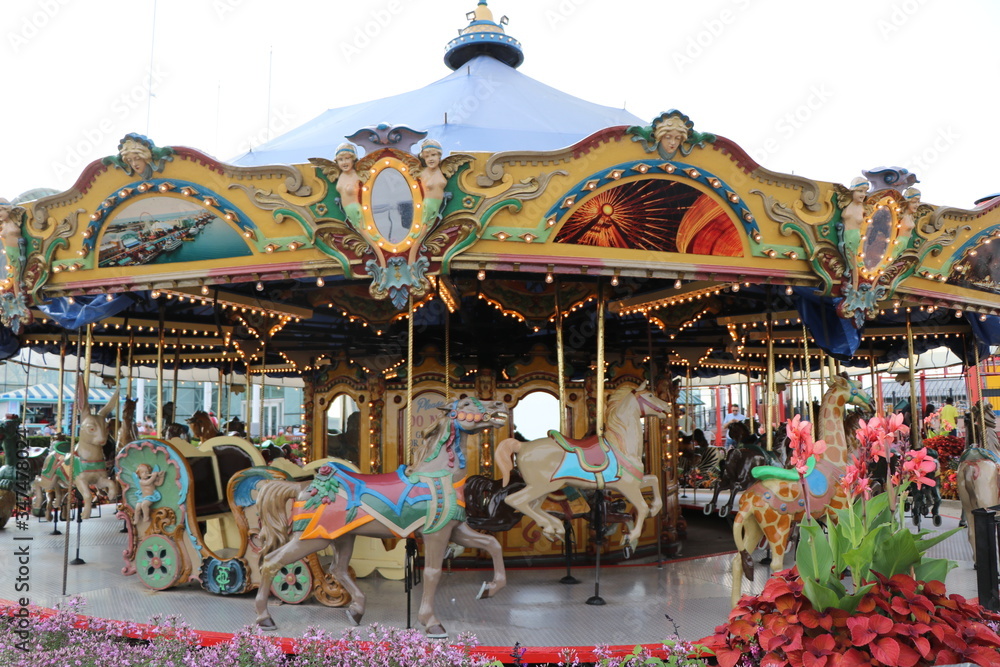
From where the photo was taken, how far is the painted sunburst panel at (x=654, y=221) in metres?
5.64

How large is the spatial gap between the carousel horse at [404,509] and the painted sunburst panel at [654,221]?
1469 millimetres

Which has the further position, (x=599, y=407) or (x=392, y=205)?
(x=599, y=407)

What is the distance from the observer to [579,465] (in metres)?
6.44

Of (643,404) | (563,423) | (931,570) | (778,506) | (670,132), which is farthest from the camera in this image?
(563,423)

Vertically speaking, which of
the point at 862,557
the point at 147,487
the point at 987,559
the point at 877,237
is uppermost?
the point at 877,237

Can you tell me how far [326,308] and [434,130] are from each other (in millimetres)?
2364

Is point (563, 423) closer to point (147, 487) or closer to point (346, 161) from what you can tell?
point (346, 161)

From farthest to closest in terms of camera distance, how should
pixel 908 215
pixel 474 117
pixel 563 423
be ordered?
pixel 474 117, pixel 563 423, pixel 908 215

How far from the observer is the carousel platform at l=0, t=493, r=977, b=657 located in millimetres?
5376

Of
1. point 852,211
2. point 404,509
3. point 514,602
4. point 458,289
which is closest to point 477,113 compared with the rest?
point 458,289

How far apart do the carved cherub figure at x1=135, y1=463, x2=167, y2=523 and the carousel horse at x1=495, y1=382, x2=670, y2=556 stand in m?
2.94

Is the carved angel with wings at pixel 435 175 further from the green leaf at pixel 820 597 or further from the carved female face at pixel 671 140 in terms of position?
the green leaf at pixel 820 597

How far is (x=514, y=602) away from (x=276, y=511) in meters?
2.01

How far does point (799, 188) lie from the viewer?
5965 millimetres
